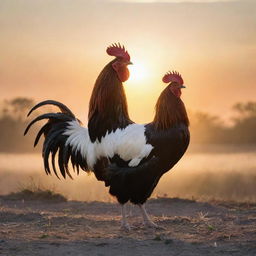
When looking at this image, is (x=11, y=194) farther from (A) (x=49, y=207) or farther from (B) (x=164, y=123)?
(B) (x=164, y=123)

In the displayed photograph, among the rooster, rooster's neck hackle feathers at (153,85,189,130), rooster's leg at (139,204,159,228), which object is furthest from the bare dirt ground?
rooster's neck hackle feathers at (153,85,189,130)

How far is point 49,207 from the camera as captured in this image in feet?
39.3

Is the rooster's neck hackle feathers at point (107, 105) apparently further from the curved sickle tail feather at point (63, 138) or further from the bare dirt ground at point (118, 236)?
the bare dirt ground at point (118, 236)

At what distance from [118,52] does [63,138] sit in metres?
1.66

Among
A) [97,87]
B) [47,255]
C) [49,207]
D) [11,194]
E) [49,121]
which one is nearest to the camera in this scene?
[47,255]

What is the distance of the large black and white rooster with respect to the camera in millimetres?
7629

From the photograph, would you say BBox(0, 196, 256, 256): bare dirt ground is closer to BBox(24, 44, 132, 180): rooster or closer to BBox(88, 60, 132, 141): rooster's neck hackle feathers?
BBox(24, 44, 132, 180): rooster

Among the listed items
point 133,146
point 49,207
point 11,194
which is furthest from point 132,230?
point 11,194

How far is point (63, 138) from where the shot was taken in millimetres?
8906

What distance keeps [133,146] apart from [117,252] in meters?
1.55

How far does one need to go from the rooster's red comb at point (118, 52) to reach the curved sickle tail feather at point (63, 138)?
1274mm

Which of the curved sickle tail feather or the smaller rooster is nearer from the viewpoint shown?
the smaller rooster

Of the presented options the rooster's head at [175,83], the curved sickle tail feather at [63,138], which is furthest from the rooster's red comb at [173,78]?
the curved sickle tail feather at [63,138]

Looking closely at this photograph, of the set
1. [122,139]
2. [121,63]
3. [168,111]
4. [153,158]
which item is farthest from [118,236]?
[121,63]
